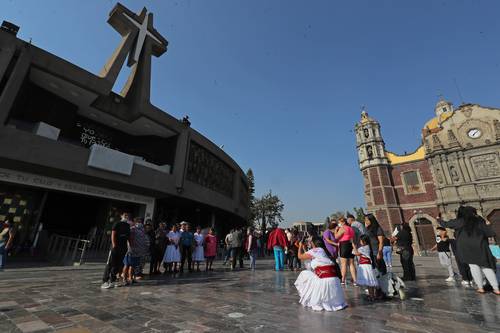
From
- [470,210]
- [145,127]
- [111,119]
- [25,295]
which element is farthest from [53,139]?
[470,210]

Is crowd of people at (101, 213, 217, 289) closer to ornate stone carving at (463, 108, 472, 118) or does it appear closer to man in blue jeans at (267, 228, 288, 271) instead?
man in blue jeans at (267, 228, 288, 271)

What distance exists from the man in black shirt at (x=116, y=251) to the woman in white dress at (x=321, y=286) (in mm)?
4698

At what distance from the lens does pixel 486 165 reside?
27844 mm

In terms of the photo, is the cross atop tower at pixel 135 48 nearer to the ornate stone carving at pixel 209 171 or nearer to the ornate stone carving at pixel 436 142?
the ornate stone carving at pixel 209 171

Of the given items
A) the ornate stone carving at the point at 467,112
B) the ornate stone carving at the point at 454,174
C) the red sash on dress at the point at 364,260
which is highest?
the ornate stone carving at the point at 467,112

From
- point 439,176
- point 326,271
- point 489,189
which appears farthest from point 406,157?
point 326,271

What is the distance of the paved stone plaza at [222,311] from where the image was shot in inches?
129

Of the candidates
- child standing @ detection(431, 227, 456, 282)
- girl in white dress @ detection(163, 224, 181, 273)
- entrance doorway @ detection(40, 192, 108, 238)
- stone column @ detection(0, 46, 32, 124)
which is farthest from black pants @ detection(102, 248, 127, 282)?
entrance doorway @ detection(40, 192, 108, 238)

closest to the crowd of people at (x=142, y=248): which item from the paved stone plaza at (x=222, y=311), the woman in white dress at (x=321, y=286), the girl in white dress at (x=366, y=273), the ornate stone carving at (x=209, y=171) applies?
the paved stone plaza at (x=222, y=311)

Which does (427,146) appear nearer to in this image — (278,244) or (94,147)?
(278,244)

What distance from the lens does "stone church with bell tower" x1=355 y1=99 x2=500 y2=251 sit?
27531mm

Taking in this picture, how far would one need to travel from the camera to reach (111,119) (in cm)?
1605

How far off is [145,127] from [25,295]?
43.9 feet

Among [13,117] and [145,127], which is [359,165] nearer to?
[145,127]
